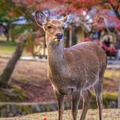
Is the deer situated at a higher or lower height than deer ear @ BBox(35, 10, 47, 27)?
lower

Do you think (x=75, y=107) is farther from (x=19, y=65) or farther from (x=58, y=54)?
(x=19, y=65)

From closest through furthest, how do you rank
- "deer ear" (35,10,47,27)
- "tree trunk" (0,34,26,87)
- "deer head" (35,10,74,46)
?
"deer head" (35,10,74,46) < "deer ear" (35,10,47,27) < "tree trunk" (0,34,26,87)

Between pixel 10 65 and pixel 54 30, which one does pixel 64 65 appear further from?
→ pixel 10 65

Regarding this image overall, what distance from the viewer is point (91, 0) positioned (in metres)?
9.59

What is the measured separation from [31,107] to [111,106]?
14.1 ft

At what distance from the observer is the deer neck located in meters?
5.29

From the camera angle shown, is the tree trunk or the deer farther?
the tree trunk

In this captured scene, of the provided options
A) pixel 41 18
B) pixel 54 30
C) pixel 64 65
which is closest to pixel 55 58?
pixel 64 65

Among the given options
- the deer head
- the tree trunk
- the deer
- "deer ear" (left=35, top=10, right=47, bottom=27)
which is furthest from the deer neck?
the tree trunk

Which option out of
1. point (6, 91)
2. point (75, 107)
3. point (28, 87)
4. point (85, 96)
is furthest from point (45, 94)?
point (75, 107)

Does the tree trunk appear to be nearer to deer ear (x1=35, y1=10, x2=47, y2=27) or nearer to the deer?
the deer

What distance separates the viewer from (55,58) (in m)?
5.33

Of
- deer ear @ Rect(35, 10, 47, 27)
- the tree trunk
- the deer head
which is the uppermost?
deer ear @ Rect(35, 10, 47, 27)

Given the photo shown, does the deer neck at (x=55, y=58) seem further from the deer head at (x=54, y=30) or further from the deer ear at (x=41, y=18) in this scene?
the deer ear at (x=41, y=18)
